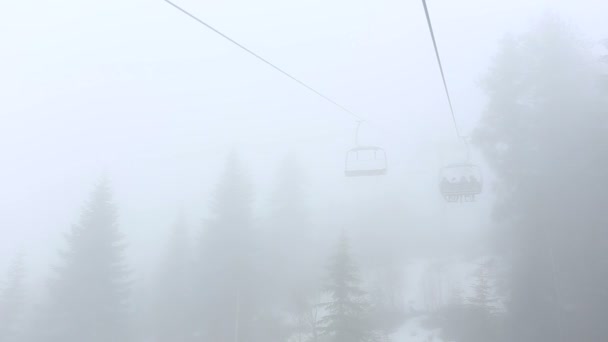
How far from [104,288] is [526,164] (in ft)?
54.4

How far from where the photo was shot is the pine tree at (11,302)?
22.1 metres

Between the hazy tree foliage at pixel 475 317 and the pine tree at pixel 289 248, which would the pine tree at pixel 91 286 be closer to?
the pine tree at pixel 289 248

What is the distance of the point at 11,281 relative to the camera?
23.7 meters

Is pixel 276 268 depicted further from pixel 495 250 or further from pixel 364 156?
pixel 364 156

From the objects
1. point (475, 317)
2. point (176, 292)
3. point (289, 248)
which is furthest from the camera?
point (289, 248)

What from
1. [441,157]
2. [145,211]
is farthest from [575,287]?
[145,211]

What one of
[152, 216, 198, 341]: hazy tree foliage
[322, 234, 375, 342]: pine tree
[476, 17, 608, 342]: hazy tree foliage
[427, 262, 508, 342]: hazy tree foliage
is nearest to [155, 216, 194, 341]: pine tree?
[152, 216, 198, 341]: hazy tree foliage

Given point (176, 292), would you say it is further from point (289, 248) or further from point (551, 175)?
point (551, 175)

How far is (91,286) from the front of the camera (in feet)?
70.9

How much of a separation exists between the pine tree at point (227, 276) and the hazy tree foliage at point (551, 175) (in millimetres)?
10299

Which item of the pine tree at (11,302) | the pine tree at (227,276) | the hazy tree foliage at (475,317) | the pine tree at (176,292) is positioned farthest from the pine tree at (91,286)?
the hazy tree foliage at (475,317)

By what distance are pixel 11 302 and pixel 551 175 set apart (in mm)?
21442

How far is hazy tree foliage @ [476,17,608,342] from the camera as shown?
1501 centimetres

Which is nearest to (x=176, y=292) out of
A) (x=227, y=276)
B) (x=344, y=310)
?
(x=227, y=276)
